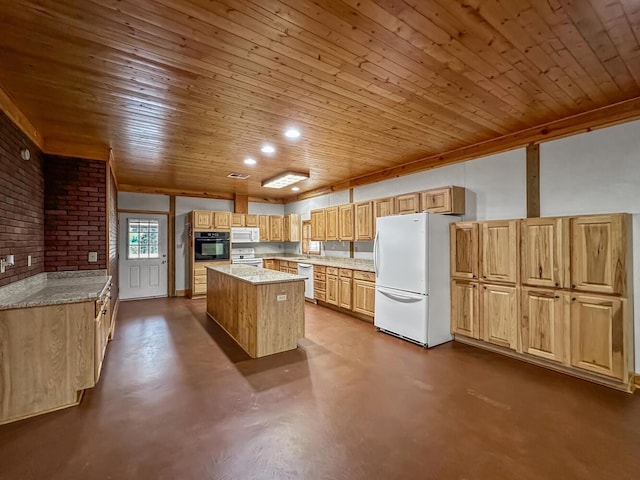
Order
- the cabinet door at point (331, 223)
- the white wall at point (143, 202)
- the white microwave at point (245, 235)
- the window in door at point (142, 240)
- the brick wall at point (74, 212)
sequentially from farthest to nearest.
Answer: the white microwave at point (245, 235)
the window in door at point (142, 240)
the white wall at point (143, 202)
the cabinet door at point (331, 223)
the brick wall at point (74, 212)

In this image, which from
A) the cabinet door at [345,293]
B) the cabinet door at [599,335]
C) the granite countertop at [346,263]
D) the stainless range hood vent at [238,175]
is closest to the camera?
the cabinet door at [599,335]

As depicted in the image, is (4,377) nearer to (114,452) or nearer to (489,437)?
(114,452)

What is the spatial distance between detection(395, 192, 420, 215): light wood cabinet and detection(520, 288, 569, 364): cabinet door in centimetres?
177

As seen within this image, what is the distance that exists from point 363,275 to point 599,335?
9.82ft

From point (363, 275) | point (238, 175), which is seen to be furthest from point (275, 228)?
point (363, 275)

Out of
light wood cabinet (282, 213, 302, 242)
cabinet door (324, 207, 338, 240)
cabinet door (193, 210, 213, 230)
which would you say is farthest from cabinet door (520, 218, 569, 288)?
cabinet door (193, 210, 213, 230)

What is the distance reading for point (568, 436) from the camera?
2.16 metres

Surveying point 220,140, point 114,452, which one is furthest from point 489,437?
point 220,140

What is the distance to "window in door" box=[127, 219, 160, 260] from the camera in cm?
676

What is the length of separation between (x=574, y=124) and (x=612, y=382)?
8.55ft

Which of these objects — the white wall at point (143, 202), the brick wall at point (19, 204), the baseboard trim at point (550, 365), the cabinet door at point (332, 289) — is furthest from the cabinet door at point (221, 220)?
the baseboard trim at point (550, 365)

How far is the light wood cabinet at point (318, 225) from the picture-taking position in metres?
6.66

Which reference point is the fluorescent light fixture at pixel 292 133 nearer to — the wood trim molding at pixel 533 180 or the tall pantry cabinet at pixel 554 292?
the tall pantry cabinet at pixel 554 292

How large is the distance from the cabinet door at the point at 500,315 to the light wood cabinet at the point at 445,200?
1093 mm
